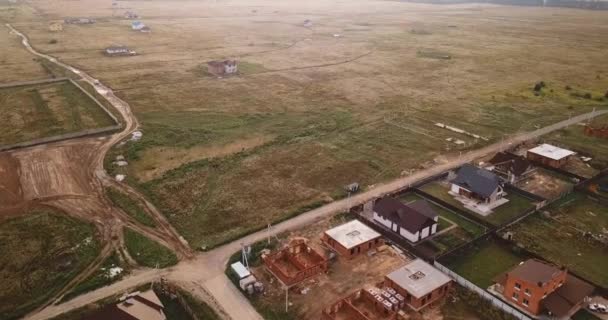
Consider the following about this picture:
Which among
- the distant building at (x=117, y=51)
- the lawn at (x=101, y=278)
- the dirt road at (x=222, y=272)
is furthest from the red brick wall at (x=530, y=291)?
the distant building at (x=117, y=51)

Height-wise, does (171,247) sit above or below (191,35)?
below

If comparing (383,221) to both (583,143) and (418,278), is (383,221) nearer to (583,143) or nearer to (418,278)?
(418,278)

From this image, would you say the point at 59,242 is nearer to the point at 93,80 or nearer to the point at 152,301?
the point at 152,301

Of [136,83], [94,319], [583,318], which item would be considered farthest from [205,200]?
[136,83]

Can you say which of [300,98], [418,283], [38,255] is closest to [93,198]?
[38,255]

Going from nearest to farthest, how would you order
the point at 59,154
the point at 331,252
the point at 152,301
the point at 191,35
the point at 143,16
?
1. the point at 152,301
2. the point at 331,252
3. the point at 59,154
4. the point at 191,35
5. the point at 143,16

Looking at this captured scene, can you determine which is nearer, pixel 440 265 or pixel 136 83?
pixel 440 265

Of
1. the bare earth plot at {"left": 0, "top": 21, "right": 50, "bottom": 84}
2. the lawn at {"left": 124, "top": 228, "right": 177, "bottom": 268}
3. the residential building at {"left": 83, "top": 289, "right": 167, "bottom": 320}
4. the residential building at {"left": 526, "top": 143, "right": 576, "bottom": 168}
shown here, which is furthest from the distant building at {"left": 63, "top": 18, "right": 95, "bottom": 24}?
the residential building at {"left": 526, "top": 143, "right": 576, "bottom": 168}
